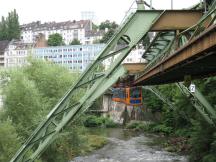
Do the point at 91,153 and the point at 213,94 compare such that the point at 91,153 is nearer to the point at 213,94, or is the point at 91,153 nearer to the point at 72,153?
the point at 72,153

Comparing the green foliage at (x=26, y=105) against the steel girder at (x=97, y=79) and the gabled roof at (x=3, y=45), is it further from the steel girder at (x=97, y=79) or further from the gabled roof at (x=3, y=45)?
the gabled roof at (x=3, y=45)

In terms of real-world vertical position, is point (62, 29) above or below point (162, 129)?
above

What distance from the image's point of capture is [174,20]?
962cm

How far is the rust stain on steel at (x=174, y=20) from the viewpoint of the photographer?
31.4 ft

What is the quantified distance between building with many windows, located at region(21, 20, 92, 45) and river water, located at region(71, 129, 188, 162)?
357 ft

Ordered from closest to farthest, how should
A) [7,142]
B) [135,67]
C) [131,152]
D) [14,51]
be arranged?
[7,142]
[135,67]
[131,152]
[14,51]

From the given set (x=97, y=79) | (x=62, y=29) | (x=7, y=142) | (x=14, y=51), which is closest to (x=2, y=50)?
(x=14, y=51)

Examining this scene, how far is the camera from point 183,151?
28031 millimetres

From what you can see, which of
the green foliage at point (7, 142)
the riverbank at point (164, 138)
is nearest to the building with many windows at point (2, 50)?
the riverbank at point (164, 138)

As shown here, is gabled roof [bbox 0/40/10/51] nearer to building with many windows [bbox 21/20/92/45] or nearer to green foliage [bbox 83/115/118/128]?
building with many windows [bbox 21/20/92/45]

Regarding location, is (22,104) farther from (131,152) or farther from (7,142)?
(131,152)

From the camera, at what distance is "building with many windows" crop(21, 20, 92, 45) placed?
144250 millimetres

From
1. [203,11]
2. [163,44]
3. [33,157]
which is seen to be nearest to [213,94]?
[163,44]

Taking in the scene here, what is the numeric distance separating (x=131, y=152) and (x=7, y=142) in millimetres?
15103
